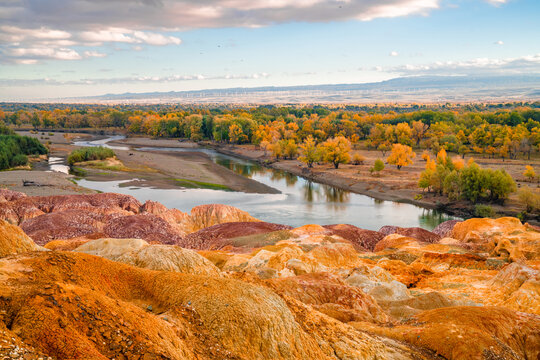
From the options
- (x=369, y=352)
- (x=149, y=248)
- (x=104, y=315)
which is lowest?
(x=369, y=352)

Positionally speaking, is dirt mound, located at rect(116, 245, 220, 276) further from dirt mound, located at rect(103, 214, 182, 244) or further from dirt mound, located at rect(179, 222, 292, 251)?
dirt mound, located at rect(103, 214, 182, 244)

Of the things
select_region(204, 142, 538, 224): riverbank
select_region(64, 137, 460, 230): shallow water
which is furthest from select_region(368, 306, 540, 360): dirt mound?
select_region(204, 142, 538, 224): riverbank

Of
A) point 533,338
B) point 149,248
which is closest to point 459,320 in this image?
point 533,338

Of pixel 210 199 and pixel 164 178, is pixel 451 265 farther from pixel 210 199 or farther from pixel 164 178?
pixel 164 178

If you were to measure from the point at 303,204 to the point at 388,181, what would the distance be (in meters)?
25.4

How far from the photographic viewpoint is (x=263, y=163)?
383 feet

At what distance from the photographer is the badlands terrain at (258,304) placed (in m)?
8.99

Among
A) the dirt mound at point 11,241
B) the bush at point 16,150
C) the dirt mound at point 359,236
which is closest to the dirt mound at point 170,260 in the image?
the dirt mound at point 11,241

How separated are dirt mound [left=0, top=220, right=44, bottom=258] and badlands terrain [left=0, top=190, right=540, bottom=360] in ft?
0.16

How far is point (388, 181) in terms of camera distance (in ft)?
291

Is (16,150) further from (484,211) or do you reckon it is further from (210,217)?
(484,211)

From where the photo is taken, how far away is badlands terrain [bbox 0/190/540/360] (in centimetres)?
899

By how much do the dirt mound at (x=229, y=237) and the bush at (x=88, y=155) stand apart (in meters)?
68.6

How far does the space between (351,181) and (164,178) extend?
131ft
